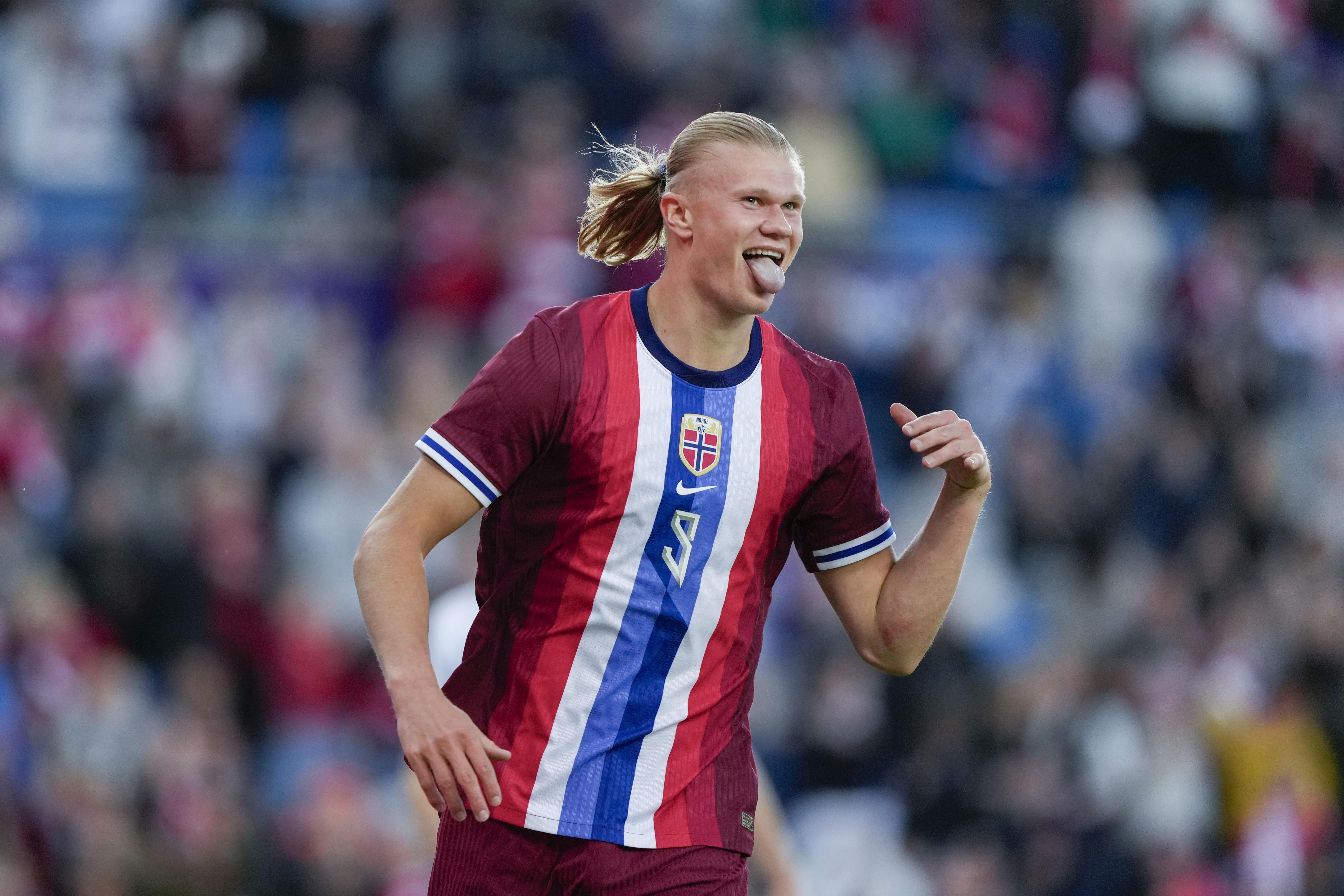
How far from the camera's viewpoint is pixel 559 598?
3.97 meters

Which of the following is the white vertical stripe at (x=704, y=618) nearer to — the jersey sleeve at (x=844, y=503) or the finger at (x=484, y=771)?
the jersey sleeve at (x=844, y=503)

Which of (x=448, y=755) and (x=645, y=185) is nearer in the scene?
(x=448, y=755)

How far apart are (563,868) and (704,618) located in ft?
1.97

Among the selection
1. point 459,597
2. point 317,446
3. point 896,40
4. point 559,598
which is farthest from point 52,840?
point 896,40

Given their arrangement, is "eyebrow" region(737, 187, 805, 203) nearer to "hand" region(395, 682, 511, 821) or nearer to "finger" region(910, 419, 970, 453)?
"finger" region(910, 419, 970, 453)

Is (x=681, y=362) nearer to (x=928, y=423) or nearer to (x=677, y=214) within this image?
(x=677, y=214)

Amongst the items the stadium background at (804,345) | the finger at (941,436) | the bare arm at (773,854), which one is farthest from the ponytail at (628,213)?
the stadium background at (804,345)

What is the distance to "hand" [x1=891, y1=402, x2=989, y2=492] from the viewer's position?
386 cm

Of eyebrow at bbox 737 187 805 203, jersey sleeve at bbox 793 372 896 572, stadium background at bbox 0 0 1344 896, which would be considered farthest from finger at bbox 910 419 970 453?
stadium background at bbox 0 0 1344 896

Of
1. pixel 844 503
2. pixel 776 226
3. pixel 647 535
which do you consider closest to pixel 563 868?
pixel 647 535

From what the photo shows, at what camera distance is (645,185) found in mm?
4293

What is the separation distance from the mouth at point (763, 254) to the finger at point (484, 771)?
1201mm

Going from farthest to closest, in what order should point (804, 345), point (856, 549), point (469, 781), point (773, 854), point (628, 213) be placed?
point (804, 345) < point (773, 854) < point (628, 213) < point (856, 549) < point (469, 781)

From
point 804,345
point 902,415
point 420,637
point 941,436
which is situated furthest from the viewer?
point 804,345
